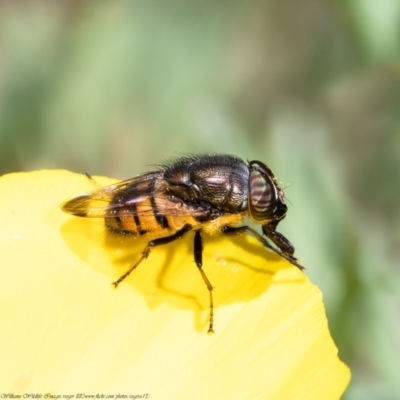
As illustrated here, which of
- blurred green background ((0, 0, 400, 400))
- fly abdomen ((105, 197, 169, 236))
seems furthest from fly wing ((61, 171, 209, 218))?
blurred green background ((0, 0, 400, 400))

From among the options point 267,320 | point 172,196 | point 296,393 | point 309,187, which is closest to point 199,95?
point 309,187

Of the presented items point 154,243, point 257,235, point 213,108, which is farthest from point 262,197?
point 213,108

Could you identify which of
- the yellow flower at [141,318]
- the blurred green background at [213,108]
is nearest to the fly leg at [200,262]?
the yellow flower at [141,318]

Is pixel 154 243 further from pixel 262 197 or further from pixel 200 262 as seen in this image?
pixel 262 197

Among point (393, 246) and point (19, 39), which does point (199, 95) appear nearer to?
point (19, 39)

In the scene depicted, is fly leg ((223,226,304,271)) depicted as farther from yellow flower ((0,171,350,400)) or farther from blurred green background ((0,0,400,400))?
blurred green background ((0,0,400,400))
